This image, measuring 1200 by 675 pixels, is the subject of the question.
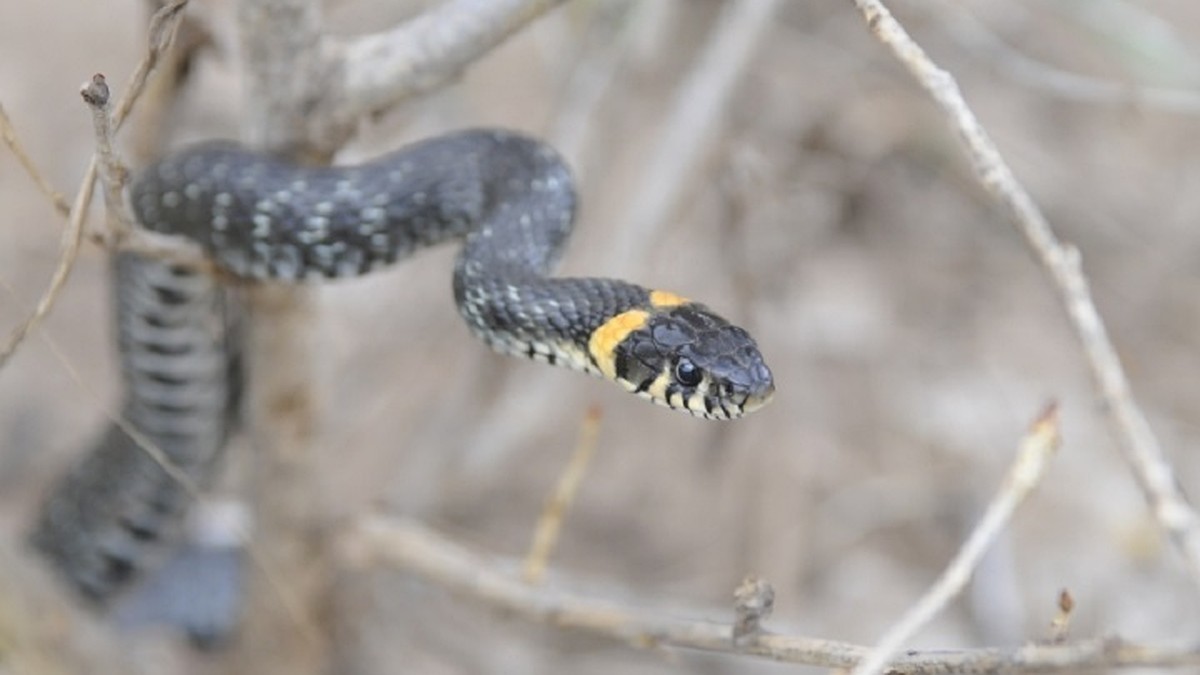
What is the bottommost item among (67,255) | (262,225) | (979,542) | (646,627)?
(646,627)

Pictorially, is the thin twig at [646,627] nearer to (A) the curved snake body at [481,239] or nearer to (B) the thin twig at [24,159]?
(A) the curved snake body at [481,239]

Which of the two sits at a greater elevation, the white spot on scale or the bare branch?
the bare branch

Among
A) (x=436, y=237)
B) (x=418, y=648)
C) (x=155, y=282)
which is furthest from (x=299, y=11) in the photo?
(x=418, y=648)

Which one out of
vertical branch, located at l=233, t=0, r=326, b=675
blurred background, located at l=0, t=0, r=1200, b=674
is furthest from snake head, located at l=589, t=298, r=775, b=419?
blurred background, located at l=0, t=0, r=1200, b=674

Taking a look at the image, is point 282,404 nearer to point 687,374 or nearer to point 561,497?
point 561,497

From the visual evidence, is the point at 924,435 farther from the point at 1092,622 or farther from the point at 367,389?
the point at 367,389

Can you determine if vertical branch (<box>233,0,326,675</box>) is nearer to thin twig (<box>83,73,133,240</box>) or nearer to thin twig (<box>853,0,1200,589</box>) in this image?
thin twig (<box>83,73,133,240</box>)

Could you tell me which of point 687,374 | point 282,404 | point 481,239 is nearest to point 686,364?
point 687,374
